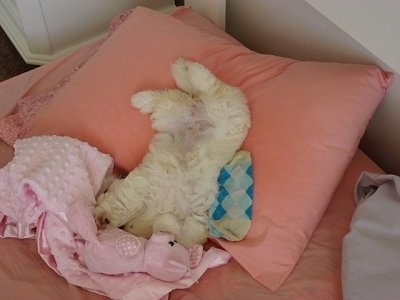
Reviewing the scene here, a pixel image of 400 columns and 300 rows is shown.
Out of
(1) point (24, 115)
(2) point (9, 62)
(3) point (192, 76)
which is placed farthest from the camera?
(2) point (9, 62)

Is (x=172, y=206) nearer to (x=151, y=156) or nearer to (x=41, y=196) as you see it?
(x=151, y=156)

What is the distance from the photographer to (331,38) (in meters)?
1.11

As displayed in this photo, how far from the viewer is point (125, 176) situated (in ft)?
3.56

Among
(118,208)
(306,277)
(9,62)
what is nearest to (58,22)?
(9,62)

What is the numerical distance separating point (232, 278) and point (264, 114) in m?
0.30

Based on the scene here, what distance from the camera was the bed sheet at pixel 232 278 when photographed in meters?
0.90

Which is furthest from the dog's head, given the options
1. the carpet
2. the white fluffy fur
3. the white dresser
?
the carpet

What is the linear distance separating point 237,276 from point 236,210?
0.11 metres

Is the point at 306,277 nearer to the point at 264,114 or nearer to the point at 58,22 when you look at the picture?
the point at 264,114

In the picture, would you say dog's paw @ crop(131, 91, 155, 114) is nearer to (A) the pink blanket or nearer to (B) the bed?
(B) the bed

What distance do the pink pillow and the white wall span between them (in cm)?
7

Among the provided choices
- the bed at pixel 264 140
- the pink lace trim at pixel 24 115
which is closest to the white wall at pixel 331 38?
the bed at pixel 264 140

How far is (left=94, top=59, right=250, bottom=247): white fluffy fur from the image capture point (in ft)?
3.22

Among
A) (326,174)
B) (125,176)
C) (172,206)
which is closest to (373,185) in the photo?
(326,174)
